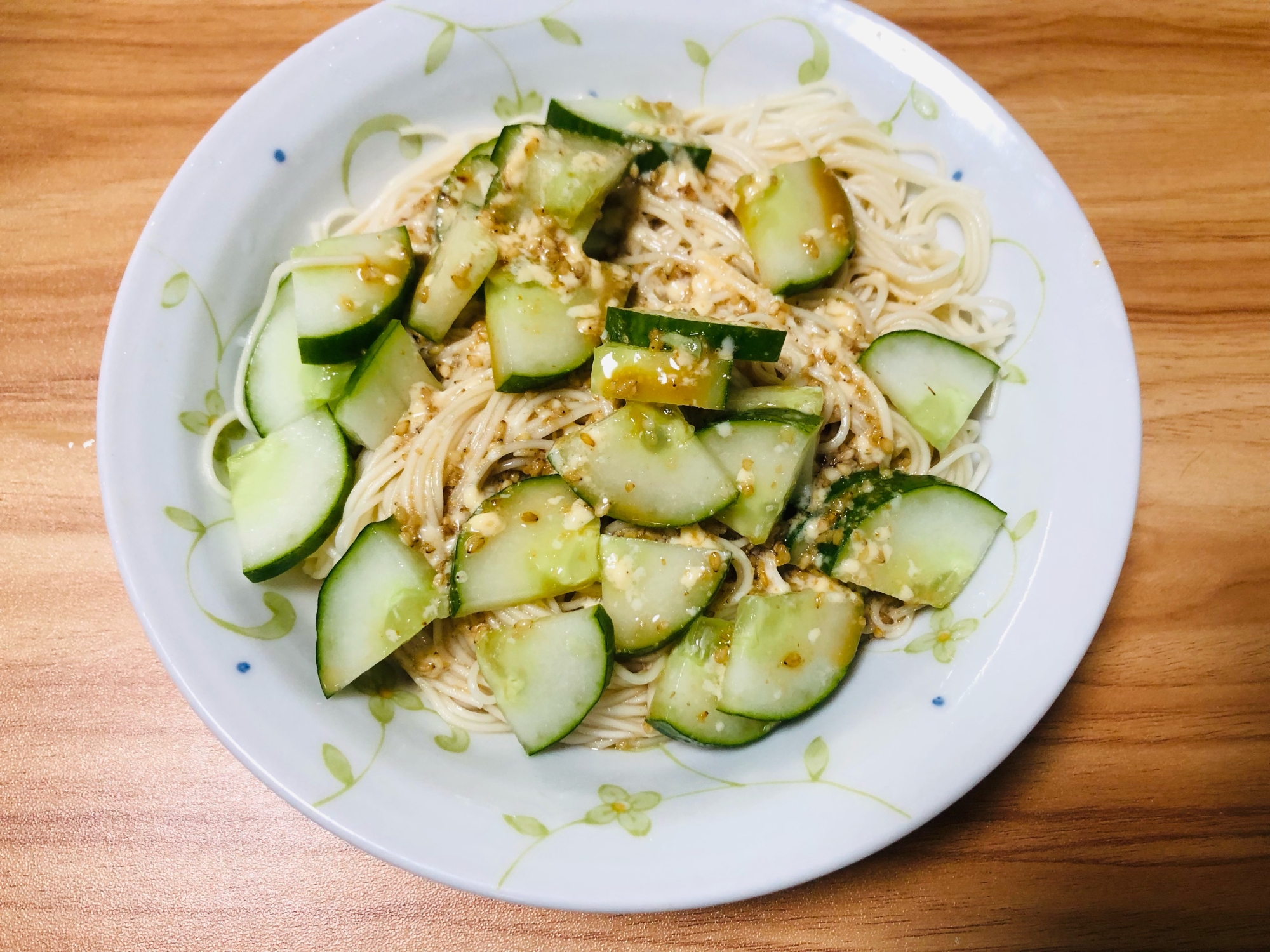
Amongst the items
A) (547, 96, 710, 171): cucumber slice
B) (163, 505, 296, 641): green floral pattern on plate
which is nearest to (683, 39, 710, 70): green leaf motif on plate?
(547, 96, 710, 171): cucumber slice

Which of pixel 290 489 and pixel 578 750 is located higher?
pixel 290 489

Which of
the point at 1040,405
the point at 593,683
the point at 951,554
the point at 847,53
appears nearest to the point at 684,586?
the point at 593,683

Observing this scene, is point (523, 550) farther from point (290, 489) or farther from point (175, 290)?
point (175, 290)

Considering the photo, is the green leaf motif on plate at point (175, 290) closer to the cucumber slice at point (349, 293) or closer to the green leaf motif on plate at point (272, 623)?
the cucumber slice at point (349, 293)

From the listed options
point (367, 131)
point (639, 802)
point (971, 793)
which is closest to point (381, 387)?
point (367, 131)

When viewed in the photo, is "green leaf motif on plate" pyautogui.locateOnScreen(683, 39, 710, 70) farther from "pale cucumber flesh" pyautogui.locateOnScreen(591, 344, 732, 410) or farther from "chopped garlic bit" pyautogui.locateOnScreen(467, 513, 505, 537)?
"chopped garlic bit" pyautogui.locateOnScreen(467, 513, 505, 537)

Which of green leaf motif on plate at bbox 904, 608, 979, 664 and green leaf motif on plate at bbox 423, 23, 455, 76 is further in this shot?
green leaf motif on plate at bbox 423, 23, 455, 76

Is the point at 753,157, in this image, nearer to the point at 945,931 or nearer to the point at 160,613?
the point at 160,613
